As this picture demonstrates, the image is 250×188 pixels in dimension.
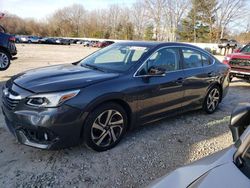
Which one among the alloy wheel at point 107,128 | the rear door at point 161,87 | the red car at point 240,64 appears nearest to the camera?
the alloy wheel at point 107,128

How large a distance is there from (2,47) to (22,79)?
6.46 m

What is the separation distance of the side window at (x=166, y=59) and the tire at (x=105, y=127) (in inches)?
38.0

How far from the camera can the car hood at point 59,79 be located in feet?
10.1

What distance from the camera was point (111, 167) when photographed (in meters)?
3.15

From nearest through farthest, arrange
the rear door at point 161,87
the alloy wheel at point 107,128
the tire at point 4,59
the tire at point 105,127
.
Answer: the tire at point 105,127, the alloy wheel at point 107,128, the rear door at point 161,87, the tire at point 4,59

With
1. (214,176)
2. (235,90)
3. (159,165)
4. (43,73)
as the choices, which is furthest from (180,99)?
(235,90)

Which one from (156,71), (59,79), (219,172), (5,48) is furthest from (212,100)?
(5,48)

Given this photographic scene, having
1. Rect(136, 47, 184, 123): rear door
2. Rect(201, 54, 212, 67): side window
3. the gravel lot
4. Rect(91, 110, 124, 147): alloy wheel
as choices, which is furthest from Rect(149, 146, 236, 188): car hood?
Rect(201, 54, 212, 67): side window

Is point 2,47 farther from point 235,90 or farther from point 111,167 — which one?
point 235,90

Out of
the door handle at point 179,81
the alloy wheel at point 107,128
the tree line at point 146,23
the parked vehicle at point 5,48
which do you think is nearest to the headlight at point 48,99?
the alloy wheel at point 107,128

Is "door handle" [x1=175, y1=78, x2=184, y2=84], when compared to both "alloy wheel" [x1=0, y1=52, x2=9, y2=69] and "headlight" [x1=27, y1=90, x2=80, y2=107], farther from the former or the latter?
"alloy wheel" [x1=0, y1=52, x2=9, y2=69]

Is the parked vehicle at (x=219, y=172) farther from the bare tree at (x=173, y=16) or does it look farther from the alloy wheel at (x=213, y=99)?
the bare tree at (x=173, y=16)

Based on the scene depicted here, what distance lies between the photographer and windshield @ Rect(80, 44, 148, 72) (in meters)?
3.90

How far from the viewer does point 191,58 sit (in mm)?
4777
